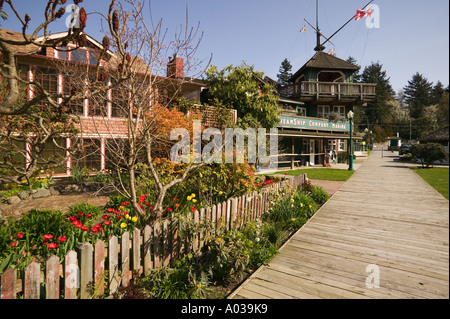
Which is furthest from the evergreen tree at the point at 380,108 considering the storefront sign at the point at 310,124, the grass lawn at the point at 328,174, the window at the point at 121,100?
the window at the point at 121,100

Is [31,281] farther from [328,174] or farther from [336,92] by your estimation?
[336,92]

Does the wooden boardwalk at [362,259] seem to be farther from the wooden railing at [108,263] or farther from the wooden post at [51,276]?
the wooden post at [51,276]

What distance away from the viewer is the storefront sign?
18.0 meters

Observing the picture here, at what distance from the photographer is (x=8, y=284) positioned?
2102 mm

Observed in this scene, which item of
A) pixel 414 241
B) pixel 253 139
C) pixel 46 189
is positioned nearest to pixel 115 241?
pixel 414 241

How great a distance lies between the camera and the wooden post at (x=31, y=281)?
2.23 metres

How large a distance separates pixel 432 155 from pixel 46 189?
2360 centimetres

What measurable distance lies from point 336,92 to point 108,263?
27187 mm

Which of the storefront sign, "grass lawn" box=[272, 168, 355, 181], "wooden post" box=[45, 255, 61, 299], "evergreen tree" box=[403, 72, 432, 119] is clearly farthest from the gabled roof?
"evergreen tree" box=[403, 72, 432, 119]

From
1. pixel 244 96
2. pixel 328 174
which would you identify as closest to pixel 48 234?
pixel 244 96

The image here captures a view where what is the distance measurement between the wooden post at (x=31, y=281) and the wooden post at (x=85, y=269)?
0.39m

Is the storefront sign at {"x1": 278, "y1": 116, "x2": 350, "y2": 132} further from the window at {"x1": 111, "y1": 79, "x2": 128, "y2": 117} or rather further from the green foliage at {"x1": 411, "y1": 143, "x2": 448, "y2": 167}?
the window at {"x1": 111, "y1": 79, "x2": 128, "y2": 117}

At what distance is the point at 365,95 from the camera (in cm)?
2488
